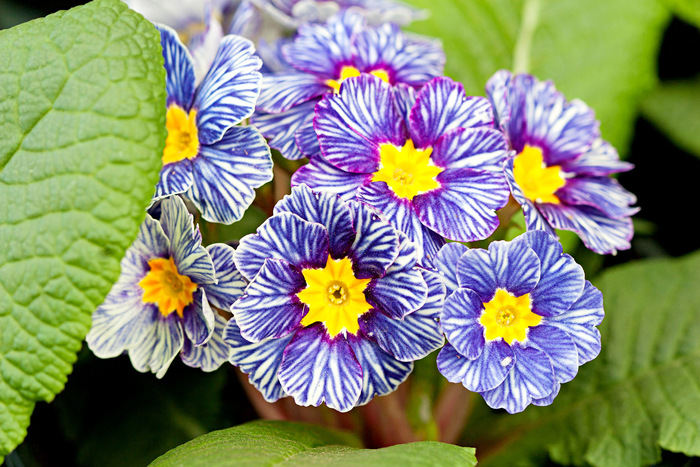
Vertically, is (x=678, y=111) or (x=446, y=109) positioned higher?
(x=446, y=109)

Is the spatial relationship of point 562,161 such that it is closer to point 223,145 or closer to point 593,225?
point 593,225

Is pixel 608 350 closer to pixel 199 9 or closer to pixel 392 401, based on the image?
pixel 392 401

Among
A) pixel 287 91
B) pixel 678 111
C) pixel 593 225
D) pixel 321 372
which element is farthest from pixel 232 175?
pixel 678 111

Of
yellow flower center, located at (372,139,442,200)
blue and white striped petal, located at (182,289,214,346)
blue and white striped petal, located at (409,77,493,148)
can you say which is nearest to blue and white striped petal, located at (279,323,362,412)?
blue and white striped petal, located at (182,289,214,346)

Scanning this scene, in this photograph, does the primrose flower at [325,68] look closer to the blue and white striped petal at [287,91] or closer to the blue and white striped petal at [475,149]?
the blue and white striped petal at [287,91]

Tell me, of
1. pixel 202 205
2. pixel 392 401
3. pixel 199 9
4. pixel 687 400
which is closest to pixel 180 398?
pixel 392 401

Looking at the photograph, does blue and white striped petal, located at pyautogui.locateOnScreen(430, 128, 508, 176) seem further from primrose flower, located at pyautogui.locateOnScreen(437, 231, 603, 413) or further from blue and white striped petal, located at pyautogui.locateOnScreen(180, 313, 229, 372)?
blue and white striped petal, located at pyautogui.locateOnScreen(180, 313, 229, 372)
